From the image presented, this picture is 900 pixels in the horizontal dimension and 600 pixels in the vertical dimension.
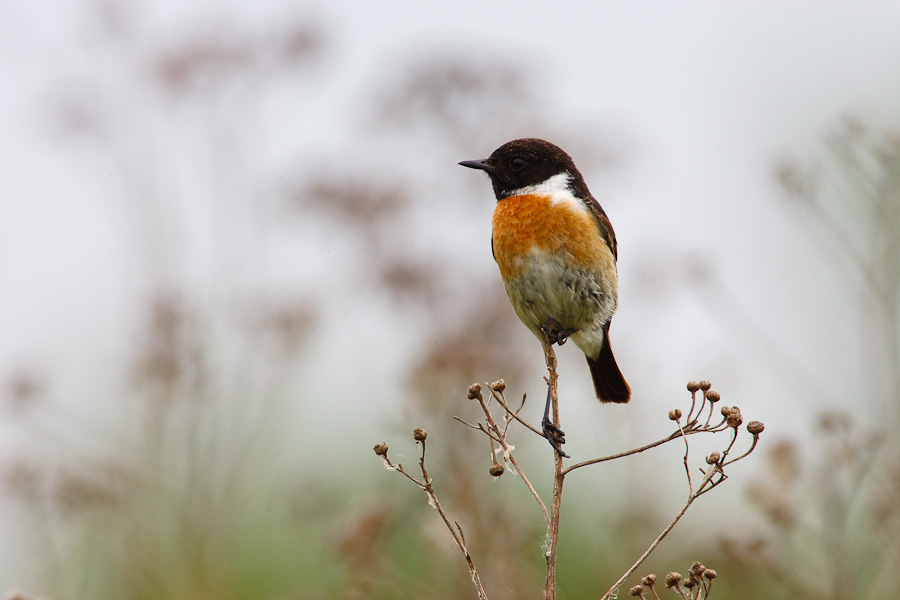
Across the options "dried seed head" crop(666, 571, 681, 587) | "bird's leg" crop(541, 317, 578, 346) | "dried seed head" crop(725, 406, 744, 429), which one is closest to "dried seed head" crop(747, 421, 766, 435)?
"dried seed head" crop(725, 406, 744, 429)

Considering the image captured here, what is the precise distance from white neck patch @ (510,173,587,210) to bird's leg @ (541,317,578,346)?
1.81ft

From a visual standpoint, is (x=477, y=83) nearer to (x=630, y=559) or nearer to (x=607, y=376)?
(x=607, y=376)

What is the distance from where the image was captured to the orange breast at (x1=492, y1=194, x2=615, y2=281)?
4.31 metres

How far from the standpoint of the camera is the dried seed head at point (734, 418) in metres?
2.88

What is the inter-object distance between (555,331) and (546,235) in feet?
1.49

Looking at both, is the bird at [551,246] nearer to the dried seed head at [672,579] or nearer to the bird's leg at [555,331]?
the bird's leg at [555,331]

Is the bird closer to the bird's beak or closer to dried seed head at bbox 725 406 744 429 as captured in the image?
the bird's beak

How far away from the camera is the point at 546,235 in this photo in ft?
14.1

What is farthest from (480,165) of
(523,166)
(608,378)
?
(608,378)

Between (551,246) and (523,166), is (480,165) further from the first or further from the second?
(551,246)

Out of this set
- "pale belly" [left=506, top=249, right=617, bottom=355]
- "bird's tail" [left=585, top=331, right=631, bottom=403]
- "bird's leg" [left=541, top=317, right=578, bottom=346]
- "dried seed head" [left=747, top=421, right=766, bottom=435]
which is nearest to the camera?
"dried seed head" [left=747, top=421, right=766, bottom=435]

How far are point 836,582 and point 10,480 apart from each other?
4263 millimetres

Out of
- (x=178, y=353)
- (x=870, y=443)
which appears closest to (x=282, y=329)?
(x=178, y=353)

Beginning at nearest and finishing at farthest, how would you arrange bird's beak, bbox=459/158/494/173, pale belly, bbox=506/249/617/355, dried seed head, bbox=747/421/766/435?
dried seed head, bbox=747/421/766/435
pale belly, bbox=506/249/617/355
bird's beak, bbox=459/158/494/173
